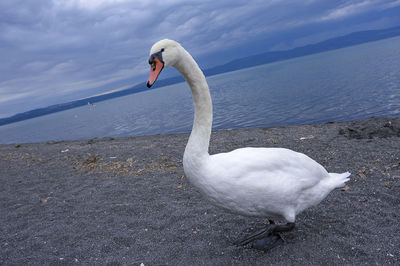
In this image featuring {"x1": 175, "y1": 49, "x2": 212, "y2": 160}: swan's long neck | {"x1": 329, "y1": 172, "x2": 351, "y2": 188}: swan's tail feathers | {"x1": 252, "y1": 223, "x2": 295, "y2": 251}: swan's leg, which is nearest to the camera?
{"x1": 175, "y1": 49, "x2": 212, "y2": 160}: swan's long neck

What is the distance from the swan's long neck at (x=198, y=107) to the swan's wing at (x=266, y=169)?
0.65 feet

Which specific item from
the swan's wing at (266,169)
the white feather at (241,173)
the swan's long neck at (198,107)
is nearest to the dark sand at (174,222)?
the white feather at (241,173)

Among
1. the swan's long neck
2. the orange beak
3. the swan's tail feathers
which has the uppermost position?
the orange beak

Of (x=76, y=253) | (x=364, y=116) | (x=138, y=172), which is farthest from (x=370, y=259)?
(x=364, y=116)

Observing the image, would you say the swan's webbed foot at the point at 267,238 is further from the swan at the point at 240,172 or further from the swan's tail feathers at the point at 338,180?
the swan's tail feathers at the point at 338,180

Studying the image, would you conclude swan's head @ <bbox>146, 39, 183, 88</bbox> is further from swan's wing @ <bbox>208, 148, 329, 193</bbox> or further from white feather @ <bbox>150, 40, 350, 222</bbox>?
swan's wing @ <bbox>208, 148, 329, 193</bbox>

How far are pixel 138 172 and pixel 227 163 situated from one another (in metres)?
5.26

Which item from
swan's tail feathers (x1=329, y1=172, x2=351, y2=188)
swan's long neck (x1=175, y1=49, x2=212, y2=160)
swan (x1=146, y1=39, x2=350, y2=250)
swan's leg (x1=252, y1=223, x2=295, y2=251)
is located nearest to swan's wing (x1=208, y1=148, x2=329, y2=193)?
swan (x1=146, y1=39, x2=350, y2=250)

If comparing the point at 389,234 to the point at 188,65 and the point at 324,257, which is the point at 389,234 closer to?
the point at 324,257

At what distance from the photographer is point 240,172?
3.12 meters

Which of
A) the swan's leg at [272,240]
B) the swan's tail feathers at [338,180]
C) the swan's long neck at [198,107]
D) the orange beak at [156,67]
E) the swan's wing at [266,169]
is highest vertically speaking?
the orange beak at [156,67]

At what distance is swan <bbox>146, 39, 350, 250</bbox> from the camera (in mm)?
3117

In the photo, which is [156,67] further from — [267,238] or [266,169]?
[267,238]

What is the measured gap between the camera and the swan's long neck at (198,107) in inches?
131
